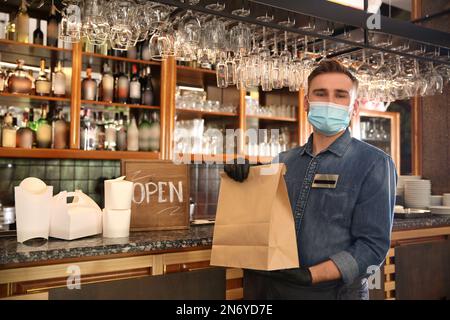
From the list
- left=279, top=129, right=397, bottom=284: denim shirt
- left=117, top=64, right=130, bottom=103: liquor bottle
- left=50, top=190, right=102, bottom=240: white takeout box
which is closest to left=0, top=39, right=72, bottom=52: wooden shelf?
left=117, top=64, right=130, bottom=103: liquor bottle

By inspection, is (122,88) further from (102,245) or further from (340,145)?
(340,145)

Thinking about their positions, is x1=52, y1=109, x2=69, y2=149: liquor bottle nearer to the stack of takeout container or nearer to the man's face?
the stack of takeout container

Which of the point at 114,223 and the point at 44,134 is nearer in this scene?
the point at 114,223

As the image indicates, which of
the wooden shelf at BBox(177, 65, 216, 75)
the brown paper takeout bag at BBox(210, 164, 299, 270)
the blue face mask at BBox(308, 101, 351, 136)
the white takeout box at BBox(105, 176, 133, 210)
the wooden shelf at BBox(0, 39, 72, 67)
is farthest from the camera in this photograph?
the wooden shelf at BBox(177, 65, 216, 75)

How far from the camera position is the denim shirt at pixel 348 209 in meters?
1.38

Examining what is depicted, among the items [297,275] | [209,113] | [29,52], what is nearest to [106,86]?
[29,52]

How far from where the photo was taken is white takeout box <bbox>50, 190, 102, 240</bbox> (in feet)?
5.84

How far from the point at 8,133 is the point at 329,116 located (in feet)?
8.21

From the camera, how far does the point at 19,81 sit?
10.4 ft

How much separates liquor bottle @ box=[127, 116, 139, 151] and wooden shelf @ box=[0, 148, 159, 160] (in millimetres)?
108

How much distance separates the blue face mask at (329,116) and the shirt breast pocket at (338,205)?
0.23m

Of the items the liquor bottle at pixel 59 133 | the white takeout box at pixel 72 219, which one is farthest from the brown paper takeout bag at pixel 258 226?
the liquor bottle at pixel 59 133

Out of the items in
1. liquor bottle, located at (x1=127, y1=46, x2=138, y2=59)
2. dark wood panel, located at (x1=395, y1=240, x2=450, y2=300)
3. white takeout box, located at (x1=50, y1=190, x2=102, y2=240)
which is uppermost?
liquor bottle, located at (x1=127, y1=46, x2=138, y2=59)
